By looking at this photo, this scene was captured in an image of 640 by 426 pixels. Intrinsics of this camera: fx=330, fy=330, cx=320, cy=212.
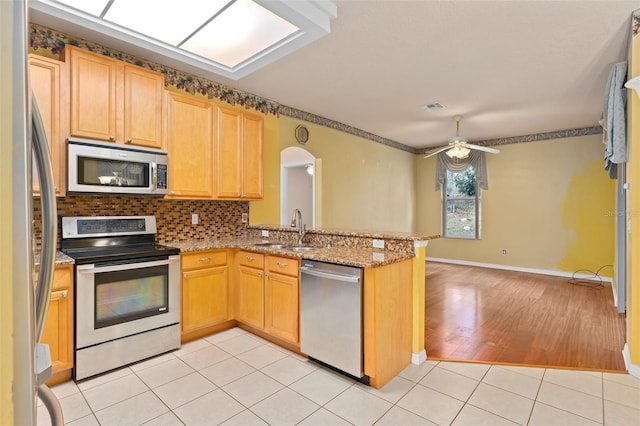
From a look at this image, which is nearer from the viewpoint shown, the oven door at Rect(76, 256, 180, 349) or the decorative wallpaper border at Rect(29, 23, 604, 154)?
the oven door at Rect(76, 256, 180, 349)

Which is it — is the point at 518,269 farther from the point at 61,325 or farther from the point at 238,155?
the point at 61,325

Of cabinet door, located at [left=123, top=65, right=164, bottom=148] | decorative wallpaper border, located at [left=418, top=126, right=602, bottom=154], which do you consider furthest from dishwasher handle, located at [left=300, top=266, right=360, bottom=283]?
decorative wallpaper border, located at [left=418, top=126, right=602, bottom=154]

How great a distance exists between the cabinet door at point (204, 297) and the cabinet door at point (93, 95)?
4.48 feet

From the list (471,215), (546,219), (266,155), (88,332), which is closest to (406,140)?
(471,215)

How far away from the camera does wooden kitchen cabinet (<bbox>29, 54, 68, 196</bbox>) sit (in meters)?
2.35

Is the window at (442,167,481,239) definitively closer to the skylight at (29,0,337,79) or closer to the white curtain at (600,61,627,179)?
the white curtain at (600,61,627,179)

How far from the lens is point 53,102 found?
7.91ft

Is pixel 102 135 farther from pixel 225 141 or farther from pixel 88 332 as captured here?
pixel 88 332

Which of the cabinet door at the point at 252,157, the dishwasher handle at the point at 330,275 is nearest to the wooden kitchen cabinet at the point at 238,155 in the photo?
the cabinet door at the point at 252,157

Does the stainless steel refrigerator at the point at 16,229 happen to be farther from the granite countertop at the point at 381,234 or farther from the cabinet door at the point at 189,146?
the cabinet door at the point at 189,146

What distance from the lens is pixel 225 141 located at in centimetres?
344

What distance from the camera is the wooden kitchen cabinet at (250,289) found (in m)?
3.02

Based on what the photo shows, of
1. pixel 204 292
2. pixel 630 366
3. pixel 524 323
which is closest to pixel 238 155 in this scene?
pixel 204 292

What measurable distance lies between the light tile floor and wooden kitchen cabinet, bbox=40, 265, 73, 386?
14 cm
